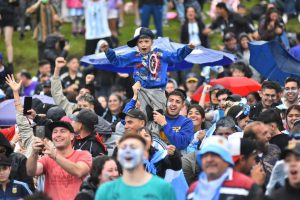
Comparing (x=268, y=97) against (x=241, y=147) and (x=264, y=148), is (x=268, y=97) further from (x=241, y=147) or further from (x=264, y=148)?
(x=241, y=147)

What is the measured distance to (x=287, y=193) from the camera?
989cm

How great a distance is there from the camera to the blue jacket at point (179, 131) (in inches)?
558

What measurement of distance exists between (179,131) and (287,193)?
14.9 ft

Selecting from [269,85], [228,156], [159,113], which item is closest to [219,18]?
[269,85]

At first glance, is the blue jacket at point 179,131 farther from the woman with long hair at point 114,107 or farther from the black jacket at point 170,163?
the woman with long hair at point 114,107

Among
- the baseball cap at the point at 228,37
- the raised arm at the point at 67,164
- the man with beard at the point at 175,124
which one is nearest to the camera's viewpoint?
the raised arm at the point at 67,164

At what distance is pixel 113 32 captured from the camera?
26875 mm

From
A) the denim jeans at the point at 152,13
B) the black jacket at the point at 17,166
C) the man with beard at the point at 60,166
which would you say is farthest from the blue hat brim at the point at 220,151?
the denim jeans at the point at 152,13

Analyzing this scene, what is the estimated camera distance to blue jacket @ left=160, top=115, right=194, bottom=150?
558 inches

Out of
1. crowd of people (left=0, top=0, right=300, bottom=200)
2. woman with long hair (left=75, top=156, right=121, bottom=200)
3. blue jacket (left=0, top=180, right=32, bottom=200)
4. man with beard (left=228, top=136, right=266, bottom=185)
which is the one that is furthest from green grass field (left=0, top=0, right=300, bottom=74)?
man with beard (left=228, top=136, right=266, bottom=185)

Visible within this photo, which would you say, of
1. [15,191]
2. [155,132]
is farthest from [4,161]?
[155,132]

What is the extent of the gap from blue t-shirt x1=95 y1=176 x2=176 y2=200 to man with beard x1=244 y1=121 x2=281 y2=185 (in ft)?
4.77

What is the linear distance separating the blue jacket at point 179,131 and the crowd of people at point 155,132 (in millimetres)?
15

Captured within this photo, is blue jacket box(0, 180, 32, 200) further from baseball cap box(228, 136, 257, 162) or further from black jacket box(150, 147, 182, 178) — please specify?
baseball cap box(228, 136, 257, 162)
